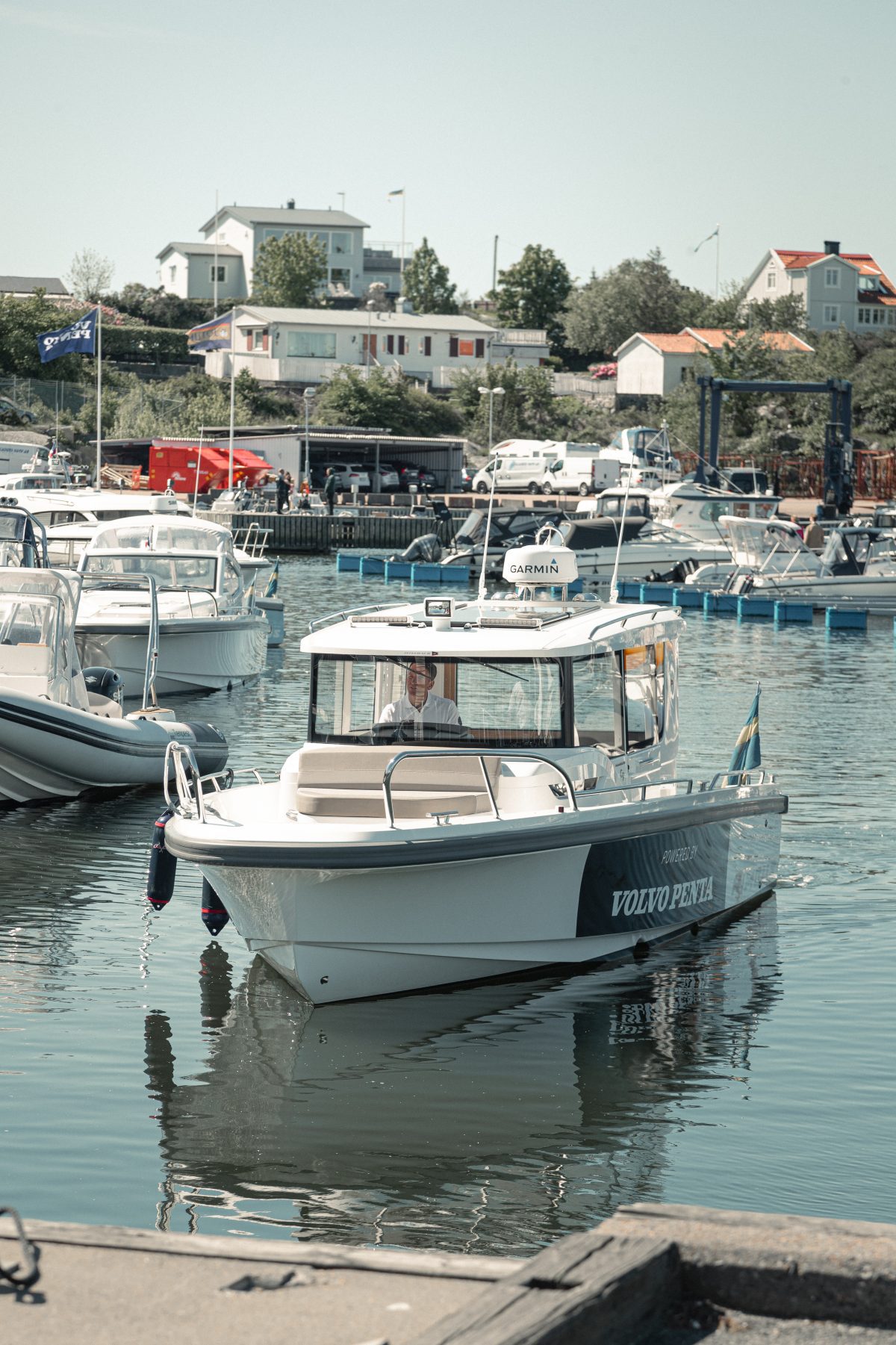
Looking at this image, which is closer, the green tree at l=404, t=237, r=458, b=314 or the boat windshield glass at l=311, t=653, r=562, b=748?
the boat windshield glass at l=311, t=653, r=562, b=748

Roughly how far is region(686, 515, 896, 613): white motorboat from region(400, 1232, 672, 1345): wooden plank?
36700 mm

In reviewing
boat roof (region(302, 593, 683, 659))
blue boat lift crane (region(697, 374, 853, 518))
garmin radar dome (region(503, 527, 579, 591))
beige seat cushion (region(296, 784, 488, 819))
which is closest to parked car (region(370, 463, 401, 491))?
blue boat lift crane (region(697, 374, 853, 518))

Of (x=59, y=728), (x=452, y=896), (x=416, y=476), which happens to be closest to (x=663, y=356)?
(x=416, y=476)

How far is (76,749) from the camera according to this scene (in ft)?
54.0

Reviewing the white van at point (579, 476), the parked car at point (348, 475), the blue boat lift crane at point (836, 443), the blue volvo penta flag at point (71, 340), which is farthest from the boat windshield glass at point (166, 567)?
the white van at point (579, 476)

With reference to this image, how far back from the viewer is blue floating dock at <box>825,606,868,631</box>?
37.6 metres

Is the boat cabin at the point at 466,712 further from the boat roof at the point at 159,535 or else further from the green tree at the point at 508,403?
the green tree at the point at 508,403

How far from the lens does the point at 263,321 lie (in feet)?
300

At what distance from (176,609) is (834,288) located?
93.7 metres

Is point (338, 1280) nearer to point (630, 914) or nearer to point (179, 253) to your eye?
point (630, 914)

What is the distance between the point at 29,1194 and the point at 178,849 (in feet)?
9.35

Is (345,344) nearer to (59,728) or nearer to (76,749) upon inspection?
(76,749)

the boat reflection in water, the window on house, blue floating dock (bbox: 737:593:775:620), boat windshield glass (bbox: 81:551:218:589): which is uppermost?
the window on house

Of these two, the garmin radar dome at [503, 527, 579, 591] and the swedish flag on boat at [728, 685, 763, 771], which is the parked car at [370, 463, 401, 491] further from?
the garmin radar dome at [503, 527, 579, 591]
